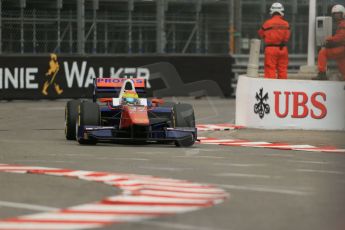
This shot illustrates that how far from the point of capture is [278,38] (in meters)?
22.2

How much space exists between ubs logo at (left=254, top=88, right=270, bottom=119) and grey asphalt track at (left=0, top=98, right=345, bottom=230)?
392 mm

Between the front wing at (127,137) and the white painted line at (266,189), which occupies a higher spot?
the front wing at (127,137)

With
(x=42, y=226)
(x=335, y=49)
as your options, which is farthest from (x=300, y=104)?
(x=42, y=226)

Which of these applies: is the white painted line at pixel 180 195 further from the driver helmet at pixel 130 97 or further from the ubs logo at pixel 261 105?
the ubs logo at pixel 261 105

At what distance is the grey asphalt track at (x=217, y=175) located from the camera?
854 cm

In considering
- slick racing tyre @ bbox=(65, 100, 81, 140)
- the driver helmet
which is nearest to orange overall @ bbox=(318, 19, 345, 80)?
the driver helmet

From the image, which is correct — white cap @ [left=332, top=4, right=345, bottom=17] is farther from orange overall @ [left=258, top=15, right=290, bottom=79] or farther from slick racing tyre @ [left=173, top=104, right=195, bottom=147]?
slick racing tyre @ [left=173, top=104, right=195, bottom=147]

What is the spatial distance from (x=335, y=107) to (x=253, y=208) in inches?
403

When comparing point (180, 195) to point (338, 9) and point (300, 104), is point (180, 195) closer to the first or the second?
point (300, 104)

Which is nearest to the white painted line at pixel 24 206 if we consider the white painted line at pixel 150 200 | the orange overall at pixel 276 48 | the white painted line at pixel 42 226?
the white painted line at pixel 150 200

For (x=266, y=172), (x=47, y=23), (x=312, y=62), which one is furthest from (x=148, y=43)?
(x=266, y=172)

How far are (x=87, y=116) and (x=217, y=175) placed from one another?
4.66m

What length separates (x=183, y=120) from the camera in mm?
16375

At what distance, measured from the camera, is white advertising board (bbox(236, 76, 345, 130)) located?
1906 centimetres
